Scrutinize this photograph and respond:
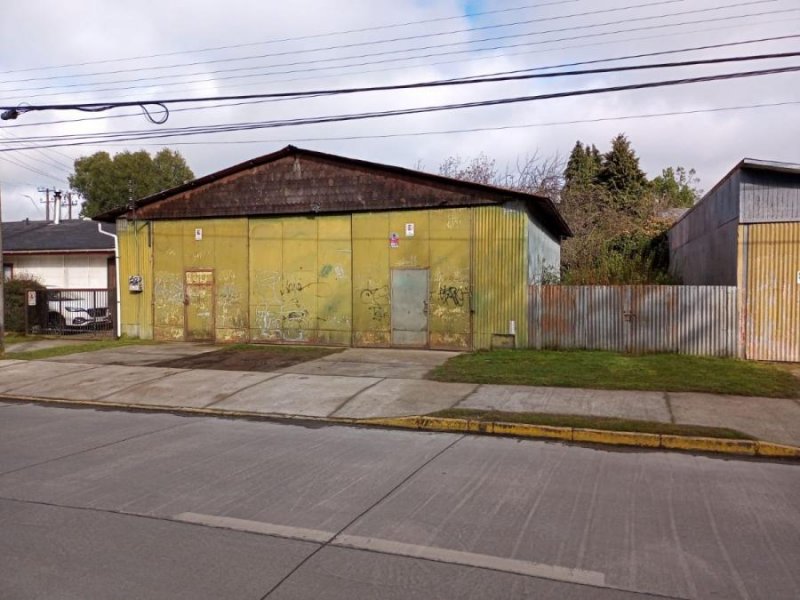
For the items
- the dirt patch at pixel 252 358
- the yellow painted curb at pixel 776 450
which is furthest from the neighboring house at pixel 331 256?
the yellow painted curb at pixel 776 450

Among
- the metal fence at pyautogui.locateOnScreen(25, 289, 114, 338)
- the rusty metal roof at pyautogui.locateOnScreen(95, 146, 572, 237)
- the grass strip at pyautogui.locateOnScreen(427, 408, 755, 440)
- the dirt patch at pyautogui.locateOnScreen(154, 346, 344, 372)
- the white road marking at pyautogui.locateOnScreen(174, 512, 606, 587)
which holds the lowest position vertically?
the white road marking at pyautogui.locateOnScreen(174, 512, 606, 587)

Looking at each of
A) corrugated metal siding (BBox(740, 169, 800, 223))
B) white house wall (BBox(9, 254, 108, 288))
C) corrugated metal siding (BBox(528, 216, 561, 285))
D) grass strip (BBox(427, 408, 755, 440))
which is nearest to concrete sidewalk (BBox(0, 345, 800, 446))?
grass strip (BBox(427, 408, 755, 440))

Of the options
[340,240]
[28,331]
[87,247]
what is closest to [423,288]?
[340,240]

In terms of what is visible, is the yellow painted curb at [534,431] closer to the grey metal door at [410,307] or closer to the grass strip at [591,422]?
the grass strip at [591,422]

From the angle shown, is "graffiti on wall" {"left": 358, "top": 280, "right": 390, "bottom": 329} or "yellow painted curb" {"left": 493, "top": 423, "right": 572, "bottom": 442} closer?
"yellow painted curb" {"left": 493, "top": 423, "right": 572, "bottom": 442}

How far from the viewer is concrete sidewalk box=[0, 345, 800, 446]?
356 inches

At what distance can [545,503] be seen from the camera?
5.51 m

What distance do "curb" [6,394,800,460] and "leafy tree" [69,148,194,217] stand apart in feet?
151

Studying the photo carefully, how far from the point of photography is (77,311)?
830 inches

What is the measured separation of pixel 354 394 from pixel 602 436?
4319 mm

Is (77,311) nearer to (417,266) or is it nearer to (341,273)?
(341,273)

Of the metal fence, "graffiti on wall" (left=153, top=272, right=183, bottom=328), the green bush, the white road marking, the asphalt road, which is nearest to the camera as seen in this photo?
the asphalt road

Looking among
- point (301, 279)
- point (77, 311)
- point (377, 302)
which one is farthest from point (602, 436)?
point (77, 311)

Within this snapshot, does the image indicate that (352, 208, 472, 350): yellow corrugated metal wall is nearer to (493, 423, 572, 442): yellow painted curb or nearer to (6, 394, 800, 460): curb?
(6, 394, 800, 460): curb
